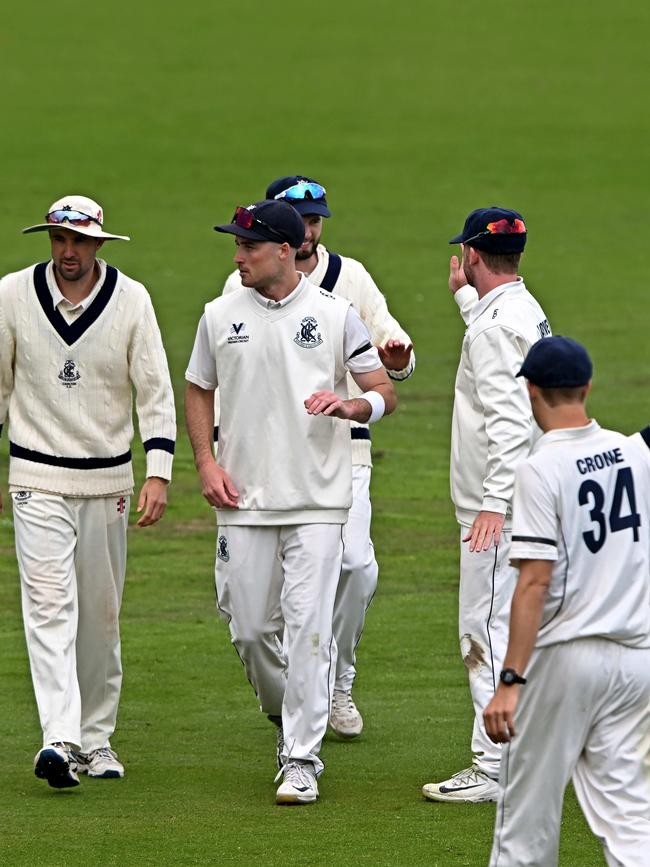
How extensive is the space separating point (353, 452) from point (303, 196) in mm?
1321

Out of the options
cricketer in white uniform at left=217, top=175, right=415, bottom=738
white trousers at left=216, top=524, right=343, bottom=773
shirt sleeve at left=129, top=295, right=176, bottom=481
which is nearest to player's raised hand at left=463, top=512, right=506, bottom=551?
white trousers at left=216, top=524, right=343, bottom=773

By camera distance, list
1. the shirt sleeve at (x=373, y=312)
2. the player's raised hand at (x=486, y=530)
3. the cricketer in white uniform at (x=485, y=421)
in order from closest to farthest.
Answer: the player's raised hand at (x=486, y=530), the cricketer in white uniform at (x=485, y=421), the shirt sleeve at (x=373, y=312)

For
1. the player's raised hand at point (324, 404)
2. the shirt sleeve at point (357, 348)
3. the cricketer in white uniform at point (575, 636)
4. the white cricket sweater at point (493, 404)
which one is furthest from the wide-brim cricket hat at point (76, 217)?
the cricketer in white uniform at point (575, 636)

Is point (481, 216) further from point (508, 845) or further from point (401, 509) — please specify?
point (401, 509)

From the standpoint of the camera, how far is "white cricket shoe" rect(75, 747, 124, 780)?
8773mm

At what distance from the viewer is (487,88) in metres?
44.7

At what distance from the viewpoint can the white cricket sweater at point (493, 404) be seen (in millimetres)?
7883

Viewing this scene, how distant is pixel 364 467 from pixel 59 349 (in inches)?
74.6

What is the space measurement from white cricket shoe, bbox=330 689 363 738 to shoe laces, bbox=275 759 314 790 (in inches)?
52.4

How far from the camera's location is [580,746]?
6.12 metres

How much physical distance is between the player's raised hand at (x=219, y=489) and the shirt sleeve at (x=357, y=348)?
2.43 feet

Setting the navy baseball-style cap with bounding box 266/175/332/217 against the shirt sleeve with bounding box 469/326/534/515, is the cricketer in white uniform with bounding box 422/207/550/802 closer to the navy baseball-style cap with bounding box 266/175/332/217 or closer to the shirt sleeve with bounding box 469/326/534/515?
the shirt sleeve with bounding box 469/326/534/515

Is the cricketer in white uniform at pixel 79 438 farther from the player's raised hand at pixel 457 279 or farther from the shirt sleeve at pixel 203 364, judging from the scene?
the player's raised hand at pixel 457 279

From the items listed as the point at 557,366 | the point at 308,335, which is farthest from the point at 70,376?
the point at 557,366
